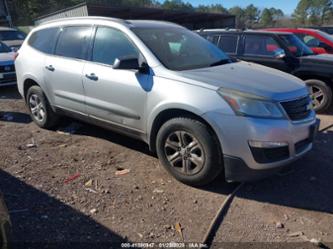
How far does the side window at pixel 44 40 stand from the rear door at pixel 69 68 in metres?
0.15

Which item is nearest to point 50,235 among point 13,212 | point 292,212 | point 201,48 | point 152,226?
point 13,212

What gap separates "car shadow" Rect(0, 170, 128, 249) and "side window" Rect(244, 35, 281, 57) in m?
5.76

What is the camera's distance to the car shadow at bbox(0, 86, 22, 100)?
850cm

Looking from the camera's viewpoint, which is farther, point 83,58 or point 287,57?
point 287,57

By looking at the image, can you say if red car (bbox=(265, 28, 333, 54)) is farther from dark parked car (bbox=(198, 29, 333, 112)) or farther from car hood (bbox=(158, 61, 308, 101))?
car hood (bbox=(158, 61, 308, 101))

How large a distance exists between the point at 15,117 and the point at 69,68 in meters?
2.53

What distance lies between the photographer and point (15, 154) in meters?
4.79

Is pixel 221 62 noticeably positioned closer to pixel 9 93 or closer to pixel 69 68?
pixel 69 68

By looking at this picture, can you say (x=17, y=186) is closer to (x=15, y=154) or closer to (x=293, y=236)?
(x=15, y=154)

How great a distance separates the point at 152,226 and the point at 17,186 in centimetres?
176

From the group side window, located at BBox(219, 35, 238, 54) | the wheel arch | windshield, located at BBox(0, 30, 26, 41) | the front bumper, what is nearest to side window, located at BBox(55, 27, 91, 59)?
the wheel arch

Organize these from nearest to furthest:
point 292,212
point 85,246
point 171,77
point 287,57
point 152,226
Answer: point 85,246 < point 152,226 < point 292,212 < point 171,77 < point 287,57

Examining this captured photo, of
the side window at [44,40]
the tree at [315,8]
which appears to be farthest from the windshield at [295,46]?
the tree at [315,8]

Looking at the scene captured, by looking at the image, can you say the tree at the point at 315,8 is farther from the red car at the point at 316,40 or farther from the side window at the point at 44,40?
the side window at the point at 44,40
